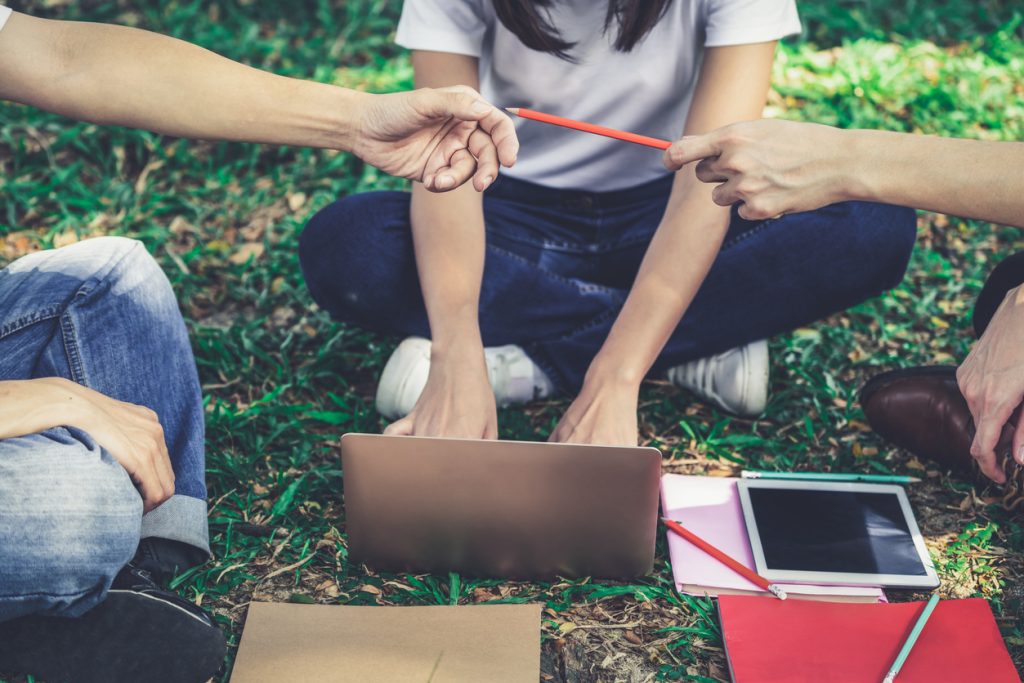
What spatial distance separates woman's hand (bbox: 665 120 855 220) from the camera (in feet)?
5.15

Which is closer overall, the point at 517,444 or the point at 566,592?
the point at 517,444

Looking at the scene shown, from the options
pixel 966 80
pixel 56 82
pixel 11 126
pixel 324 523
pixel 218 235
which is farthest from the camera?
pixel 966 80

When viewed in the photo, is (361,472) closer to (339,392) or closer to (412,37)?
(339,392)

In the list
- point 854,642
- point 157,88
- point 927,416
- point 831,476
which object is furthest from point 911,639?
point 157,88

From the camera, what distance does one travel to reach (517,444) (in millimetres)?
1496

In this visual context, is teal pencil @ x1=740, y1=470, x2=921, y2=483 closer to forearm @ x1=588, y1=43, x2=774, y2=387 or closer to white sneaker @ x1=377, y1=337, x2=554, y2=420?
forearm @ x1=588, y1=43, x2=774, y2=387

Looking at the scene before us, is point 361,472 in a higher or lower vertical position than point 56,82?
lower

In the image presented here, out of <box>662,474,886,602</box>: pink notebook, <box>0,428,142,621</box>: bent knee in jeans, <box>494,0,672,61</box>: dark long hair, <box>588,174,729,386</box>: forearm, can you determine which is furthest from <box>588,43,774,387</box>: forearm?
<box>0,428,142,621</box>: bent knee in jeans

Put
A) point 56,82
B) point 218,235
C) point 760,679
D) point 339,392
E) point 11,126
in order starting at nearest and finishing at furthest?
1. point 760,679
2. point 56,82
3. point 339,392
4. point 218,235
5. point 11,126

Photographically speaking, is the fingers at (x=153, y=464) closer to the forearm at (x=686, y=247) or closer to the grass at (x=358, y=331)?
the grass at (x=358, y=331)

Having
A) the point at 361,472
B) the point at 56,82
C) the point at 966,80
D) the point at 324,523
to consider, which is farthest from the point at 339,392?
the point at 966,80

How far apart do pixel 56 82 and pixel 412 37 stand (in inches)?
24.6

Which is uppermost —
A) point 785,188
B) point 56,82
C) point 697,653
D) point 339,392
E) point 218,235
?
point 56,82

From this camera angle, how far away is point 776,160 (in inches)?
61.9
